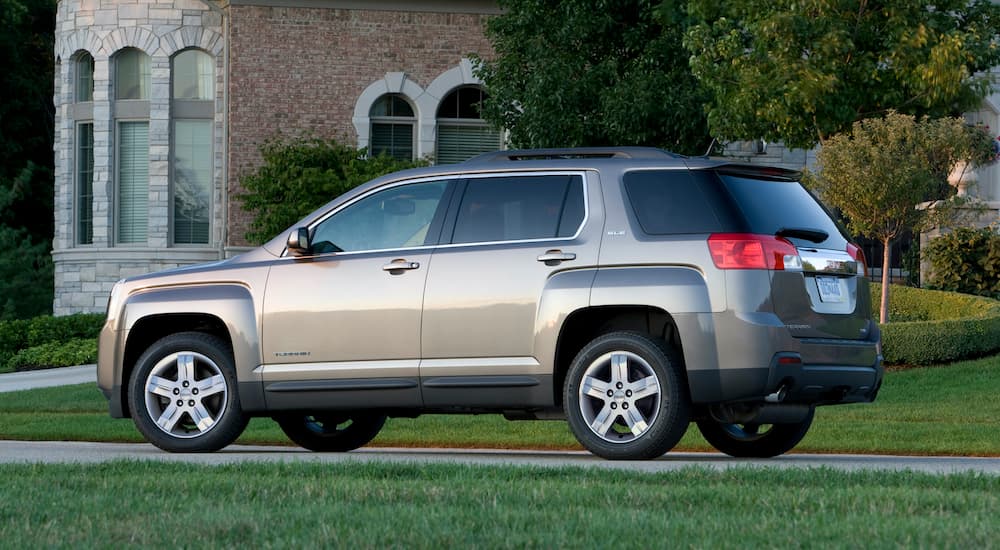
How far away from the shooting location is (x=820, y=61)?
20047 mm

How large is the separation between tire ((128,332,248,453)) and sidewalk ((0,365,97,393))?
34.5 ft

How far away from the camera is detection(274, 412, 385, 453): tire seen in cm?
1131

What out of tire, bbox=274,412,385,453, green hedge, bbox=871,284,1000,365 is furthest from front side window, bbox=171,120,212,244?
tire, bbox=274,412,385,453

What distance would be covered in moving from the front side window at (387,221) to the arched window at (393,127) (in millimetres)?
17796

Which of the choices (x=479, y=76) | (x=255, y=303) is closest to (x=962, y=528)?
(x=255, y=303)

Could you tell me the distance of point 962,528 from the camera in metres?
5.73

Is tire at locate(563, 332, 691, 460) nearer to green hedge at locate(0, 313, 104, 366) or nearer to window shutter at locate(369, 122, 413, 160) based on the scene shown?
green hedge at locate(0, 313, 104, 366)

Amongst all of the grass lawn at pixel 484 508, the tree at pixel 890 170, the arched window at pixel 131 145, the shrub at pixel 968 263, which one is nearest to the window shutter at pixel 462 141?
the arched window at pixel 131 145

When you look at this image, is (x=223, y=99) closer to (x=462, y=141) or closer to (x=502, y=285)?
(x=462, y=141)

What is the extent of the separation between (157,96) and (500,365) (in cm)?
1959

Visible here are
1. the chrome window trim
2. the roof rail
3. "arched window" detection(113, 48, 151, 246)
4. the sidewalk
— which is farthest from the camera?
"arched window" detection(113, 48, 151, 246)

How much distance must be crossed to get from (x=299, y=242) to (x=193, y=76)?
18867 millimetres

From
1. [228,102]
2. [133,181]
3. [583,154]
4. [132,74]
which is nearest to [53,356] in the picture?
[133,181]

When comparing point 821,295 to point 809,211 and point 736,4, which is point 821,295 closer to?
point 809,211
